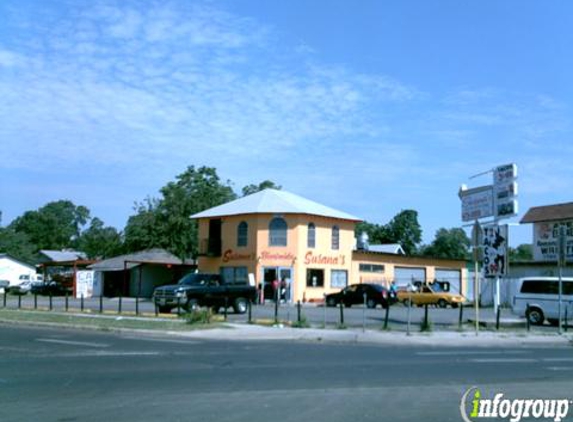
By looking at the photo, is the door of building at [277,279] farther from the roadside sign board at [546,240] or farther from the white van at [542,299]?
the roadside sign board at [546,240]

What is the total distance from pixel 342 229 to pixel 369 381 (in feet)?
118

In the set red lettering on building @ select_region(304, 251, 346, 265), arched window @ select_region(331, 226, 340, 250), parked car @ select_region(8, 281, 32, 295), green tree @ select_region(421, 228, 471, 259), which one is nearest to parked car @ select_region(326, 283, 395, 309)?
red lettering on building @ select_region(304, 251, 346, 265)

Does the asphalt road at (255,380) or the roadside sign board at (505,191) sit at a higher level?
the roadside sign board at (505,191)

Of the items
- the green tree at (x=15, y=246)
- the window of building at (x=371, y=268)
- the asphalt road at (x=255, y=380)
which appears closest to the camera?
the asphalt road at (x=255, y=380)

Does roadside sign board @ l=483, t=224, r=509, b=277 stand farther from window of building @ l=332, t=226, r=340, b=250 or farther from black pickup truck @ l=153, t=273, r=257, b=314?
window of building @ l=332, t=226, r=340, b=250

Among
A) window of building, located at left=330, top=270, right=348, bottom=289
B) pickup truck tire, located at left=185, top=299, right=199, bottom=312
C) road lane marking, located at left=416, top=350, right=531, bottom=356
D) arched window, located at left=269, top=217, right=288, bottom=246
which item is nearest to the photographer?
road lane marking, located at left=416, top=350, right=531, bottom=356

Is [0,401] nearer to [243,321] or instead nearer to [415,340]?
[415,340]

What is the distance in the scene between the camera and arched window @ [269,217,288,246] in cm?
4447

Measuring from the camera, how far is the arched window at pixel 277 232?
4447cm

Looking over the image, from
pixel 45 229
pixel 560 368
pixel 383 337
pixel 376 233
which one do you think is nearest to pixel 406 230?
pixel 376 233

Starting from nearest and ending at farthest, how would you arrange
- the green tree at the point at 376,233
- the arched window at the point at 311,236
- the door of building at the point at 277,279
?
the door of building at the point at 277,279
the arched window at the point at 311,236
the green tree at the point at 376,233

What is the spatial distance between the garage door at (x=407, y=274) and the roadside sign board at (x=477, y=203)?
20115mm

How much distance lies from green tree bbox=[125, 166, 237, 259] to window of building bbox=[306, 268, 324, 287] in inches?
603

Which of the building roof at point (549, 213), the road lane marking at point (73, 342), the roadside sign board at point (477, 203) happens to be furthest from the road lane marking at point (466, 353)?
the building roof at point (549, 213)
